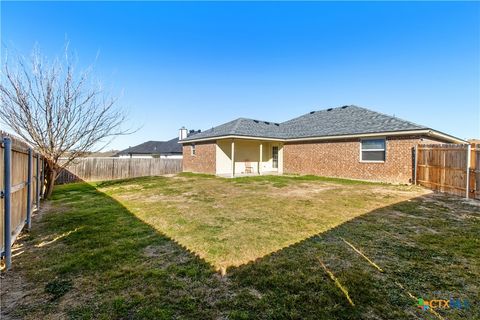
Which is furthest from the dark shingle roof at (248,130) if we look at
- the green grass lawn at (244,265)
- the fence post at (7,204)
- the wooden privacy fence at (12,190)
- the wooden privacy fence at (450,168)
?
the fence post at (7,204)

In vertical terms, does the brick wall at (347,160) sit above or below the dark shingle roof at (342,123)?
below

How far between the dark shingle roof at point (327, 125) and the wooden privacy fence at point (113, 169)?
4.48 meters

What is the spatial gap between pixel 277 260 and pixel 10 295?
140 inches

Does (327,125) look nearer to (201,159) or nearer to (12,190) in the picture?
(201,159)

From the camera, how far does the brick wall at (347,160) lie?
40.0 feet

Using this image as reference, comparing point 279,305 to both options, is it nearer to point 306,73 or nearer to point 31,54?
point 31,54

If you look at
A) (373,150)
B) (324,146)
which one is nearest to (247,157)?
(324,146)

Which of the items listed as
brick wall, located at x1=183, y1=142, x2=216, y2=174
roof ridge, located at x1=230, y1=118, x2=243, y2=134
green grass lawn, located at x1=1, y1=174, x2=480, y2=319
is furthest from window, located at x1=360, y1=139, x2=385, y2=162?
brick wall, located at x1=183, y1=142, x2=216, y2=174

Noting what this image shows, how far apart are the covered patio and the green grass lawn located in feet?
36.6

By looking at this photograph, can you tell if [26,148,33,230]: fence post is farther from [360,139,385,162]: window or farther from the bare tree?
[360,139,385,162]: window

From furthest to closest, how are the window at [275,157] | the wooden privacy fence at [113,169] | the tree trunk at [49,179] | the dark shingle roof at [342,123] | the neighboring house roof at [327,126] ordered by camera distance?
the window at [275,157], the wooden privacy fence at [113,169], the neighboring house roof at [327,126], the dark shingle roof at [342,123], the tree trunk at [49,179]

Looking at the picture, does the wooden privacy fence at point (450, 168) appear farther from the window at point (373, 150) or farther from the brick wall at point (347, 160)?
the window at point (373, 150)

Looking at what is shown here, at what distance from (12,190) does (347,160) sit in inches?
610

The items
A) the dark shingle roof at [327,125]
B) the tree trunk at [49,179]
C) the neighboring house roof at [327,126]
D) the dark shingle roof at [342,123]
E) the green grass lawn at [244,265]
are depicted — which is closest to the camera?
the green grass lawn at [244,265]
